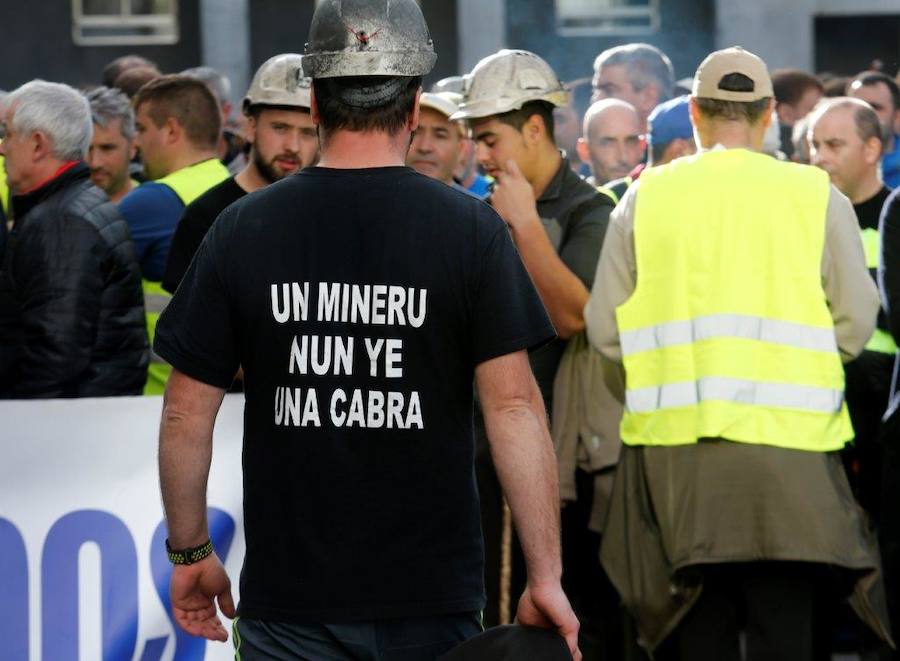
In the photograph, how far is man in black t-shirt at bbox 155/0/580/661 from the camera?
12.0 feet

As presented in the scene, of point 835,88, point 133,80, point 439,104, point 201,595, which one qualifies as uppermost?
point 133,80

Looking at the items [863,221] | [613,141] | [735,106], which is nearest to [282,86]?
[735,106]

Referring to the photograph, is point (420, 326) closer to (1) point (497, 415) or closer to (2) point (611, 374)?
(1) point (497, 415)

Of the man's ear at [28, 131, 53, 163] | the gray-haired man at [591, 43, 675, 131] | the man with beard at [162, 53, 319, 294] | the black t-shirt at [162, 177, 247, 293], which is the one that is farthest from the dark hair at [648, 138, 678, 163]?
the gray-haired man at [591, 43, 675, 131]

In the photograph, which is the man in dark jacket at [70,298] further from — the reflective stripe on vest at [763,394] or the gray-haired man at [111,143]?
the reflective stripe on vest at [763,394]

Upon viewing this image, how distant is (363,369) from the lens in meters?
3.64

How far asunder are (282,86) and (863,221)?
7.85ft

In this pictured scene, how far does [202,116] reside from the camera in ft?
24.7

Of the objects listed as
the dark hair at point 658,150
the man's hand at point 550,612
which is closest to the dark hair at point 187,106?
the dark hair at point 658,150

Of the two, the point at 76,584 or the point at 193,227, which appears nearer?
the point at 76,584

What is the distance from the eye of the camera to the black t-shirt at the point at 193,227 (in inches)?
241

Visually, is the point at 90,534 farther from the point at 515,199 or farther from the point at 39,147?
the point at 515,199

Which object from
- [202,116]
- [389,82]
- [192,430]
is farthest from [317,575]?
[202,116]

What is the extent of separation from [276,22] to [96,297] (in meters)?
15.7
